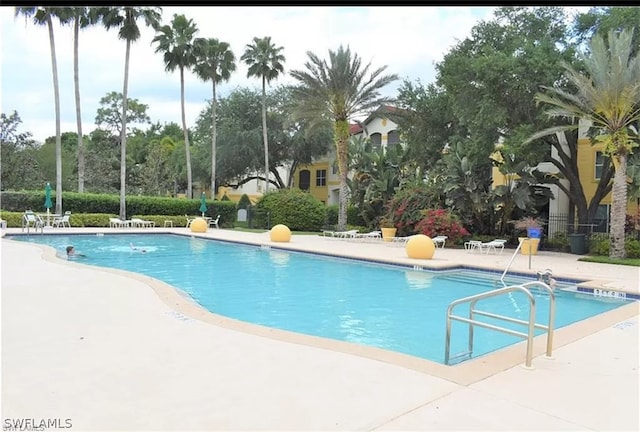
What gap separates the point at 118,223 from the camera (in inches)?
1035

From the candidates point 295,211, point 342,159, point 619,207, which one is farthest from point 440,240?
point 295,211

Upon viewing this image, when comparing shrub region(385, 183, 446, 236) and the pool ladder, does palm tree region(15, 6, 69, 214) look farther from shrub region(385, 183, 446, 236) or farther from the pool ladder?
the pool ladder

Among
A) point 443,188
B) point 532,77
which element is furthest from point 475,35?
point 443,188

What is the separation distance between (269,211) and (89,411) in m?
26.0

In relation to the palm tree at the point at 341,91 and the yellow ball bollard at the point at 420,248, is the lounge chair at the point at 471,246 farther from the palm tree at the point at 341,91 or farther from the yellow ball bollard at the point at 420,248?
the palm tree at the point at 341,91

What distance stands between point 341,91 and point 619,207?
13322mm

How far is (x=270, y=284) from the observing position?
38.1 ft

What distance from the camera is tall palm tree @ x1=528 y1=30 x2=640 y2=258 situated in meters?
14.5

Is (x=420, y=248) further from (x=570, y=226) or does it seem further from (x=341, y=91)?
(x=341, y=91)

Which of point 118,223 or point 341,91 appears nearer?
point 341,91

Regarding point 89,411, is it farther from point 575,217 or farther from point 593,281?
point 575,217

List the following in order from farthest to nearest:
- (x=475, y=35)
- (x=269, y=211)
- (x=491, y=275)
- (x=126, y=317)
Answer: (x=269, y=211)
(x=475, y=35)
(x=491, y=275)
(x=126, y=317)

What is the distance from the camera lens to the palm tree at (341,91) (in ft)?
78.9

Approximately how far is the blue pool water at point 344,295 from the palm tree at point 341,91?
9.18 metres
